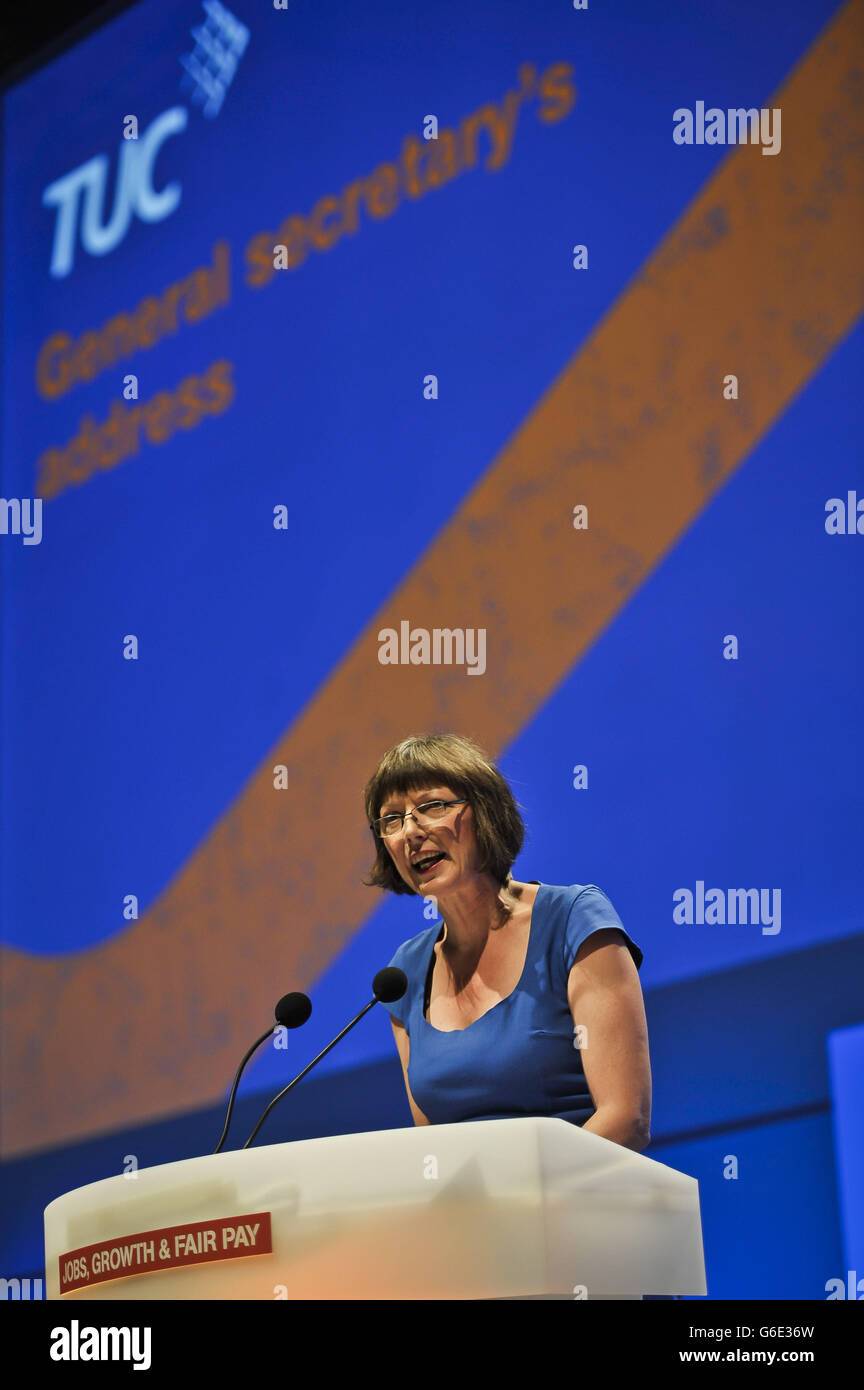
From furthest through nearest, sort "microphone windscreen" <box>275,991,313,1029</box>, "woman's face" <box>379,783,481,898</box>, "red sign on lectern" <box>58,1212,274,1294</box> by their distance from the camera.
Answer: "woman's face" <box>379,783,481,898</box>, "microphone windscreen" <box>275,991,313,1029</box>, "red sign on lectern" <box>58,1212,274,1294</box>

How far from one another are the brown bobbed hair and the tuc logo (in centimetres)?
194

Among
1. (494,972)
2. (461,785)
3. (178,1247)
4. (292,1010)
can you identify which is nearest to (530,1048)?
(494,972)

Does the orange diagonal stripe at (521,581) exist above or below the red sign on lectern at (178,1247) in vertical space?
above

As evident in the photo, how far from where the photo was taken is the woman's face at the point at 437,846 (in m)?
2.72

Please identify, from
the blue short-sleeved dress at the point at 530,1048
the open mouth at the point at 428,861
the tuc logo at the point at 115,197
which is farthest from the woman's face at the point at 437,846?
the tuc logo at the point at 115,197

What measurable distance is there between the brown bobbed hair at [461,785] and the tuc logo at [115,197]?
6.37 ft

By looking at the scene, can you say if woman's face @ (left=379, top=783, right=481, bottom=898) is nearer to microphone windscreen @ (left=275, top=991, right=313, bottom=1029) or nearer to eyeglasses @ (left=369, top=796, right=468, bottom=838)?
eyeglasses @ (left=369, top=796, right=468, bottom=838)

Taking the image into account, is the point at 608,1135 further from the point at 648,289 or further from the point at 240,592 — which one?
the point at 648,289

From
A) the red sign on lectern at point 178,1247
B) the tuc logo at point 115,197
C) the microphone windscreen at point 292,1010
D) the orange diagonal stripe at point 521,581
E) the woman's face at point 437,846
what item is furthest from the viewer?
the tuc logo at point 115,197

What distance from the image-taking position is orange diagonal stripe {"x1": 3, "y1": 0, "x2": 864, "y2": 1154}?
359 centimetres

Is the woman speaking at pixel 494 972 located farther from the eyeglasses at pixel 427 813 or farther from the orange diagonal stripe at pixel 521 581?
the orange diagonal stripe at pixel 521 581

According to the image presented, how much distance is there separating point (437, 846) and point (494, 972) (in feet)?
0.82

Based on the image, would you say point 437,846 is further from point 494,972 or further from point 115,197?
point 115,197

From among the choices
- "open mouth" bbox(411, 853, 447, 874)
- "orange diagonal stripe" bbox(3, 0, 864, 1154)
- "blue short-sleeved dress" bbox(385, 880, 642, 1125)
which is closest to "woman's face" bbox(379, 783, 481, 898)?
"open mouth" bbox(411, 853, 447, 874)
